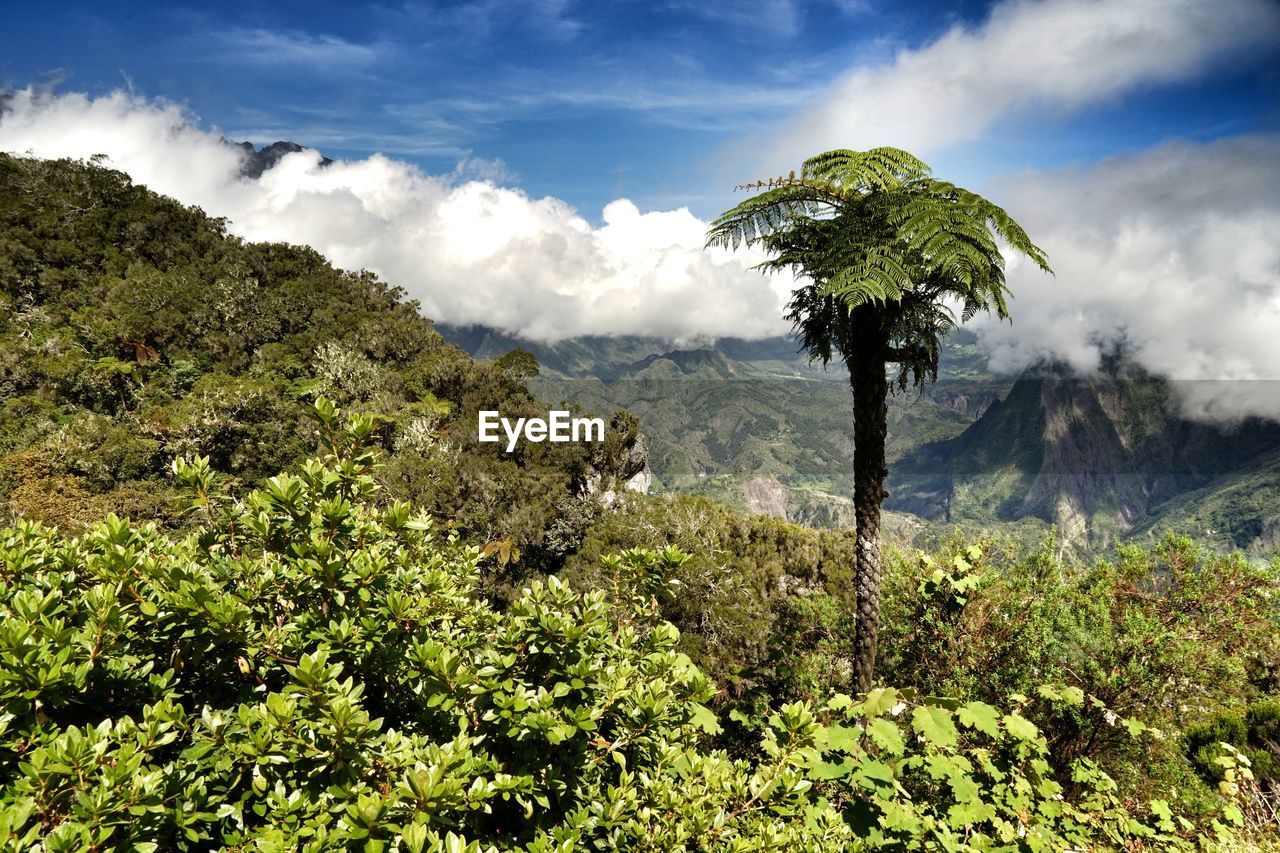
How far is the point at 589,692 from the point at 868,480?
530 cm

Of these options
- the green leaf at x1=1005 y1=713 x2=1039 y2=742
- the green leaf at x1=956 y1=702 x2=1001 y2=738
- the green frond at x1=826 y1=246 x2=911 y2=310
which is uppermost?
the green frond at x1=826 y1=246 x2=911 y2=310

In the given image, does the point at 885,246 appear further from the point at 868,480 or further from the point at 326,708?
the point at 326,708

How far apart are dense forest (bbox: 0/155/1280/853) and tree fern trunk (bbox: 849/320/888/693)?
3.06 feet

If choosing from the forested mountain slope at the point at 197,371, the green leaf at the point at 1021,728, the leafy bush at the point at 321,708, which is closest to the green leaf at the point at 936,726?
the green leaf at the point at 1021,728

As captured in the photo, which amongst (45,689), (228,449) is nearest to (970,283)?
(45,689)

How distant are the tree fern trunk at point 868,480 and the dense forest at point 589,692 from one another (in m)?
0.93

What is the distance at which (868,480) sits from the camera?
7.14 m

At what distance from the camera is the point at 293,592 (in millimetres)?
2895

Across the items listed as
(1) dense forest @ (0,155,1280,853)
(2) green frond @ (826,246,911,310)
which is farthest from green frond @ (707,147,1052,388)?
(1) dense forest @ (0,155,1280,853)

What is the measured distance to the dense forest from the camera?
2.21m

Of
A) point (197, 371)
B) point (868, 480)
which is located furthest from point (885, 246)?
point (197, 371)

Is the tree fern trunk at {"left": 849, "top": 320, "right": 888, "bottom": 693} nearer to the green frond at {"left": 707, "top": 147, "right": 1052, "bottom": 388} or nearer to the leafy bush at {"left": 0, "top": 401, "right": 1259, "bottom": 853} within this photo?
the green frond at {"left": 707, "top": 147, "right": 1052, "bottom": 388}

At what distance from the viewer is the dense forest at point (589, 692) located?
87.0 inches

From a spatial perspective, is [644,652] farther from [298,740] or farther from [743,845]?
[298,740]
